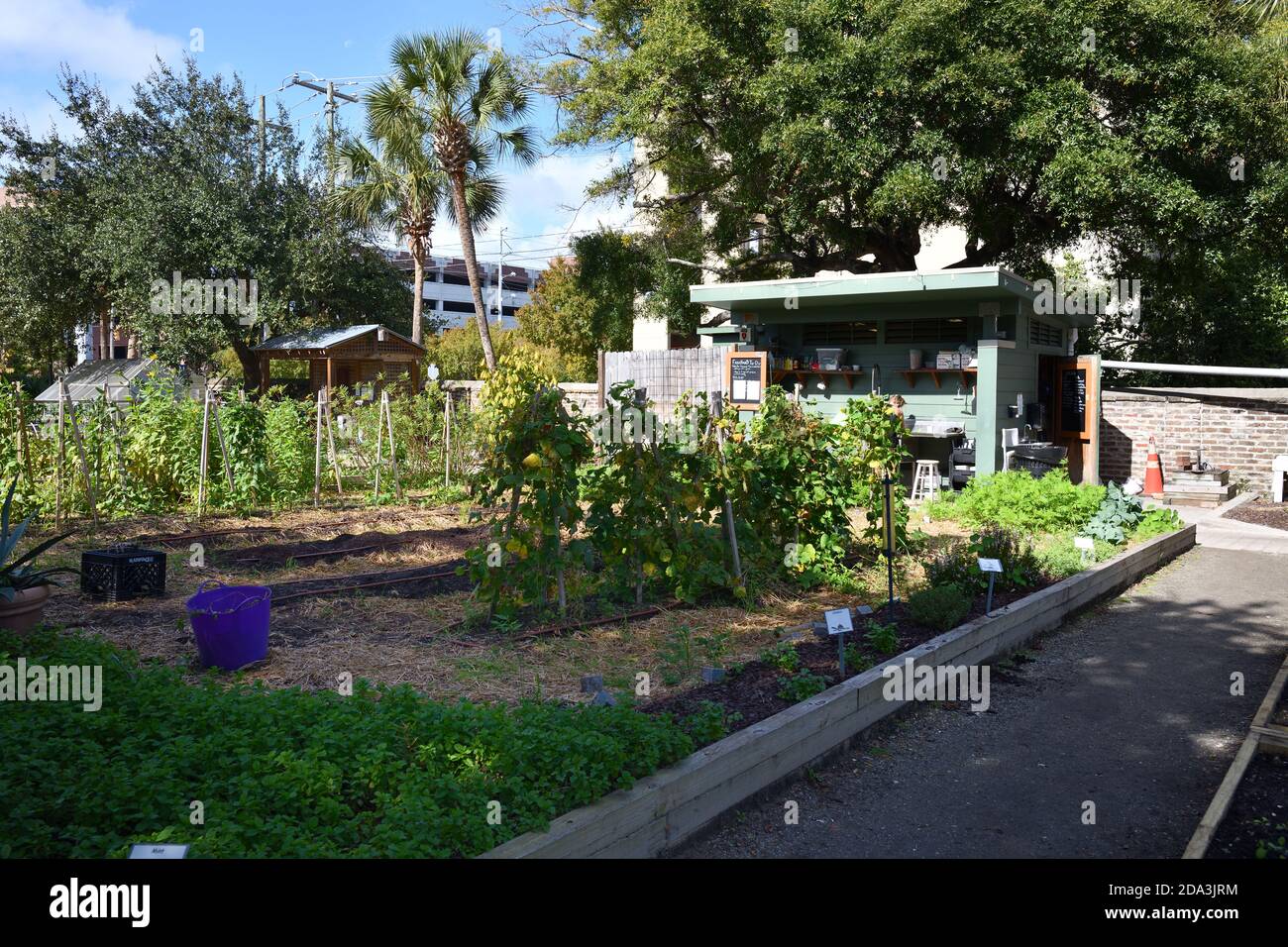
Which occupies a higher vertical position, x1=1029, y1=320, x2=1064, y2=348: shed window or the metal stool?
x1=1029, y1=320, x2=1064, y2=348: shed window

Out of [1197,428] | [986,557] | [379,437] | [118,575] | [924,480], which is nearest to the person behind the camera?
[118,575]

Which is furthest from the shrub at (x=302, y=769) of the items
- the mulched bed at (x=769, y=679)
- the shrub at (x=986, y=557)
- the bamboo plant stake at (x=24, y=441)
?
the bamboo plant stake at (x=24, y=441)

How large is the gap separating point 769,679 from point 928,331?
37.0ft

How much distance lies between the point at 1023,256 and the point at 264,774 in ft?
68.0

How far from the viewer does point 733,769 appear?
13.9 ft

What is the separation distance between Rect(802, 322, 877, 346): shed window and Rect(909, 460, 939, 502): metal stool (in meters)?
2.32

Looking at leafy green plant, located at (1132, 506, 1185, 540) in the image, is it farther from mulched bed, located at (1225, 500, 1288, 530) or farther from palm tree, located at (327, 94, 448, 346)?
palm tree, located at (327, 94, 448, 346)

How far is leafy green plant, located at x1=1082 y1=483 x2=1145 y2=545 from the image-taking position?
33.3ft

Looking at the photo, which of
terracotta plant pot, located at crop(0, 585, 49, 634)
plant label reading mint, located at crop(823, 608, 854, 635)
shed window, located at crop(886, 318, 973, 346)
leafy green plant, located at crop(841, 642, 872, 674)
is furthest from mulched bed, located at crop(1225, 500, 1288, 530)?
terracotta plant pot, located at crop(0, 585, 49, 634)

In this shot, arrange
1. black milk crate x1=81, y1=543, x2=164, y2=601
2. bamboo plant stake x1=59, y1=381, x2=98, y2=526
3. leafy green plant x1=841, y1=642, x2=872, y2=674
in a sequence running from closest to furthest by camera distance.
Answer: leafy green plant x1=841, y1=642, x2=872, y2=674 → black milk crate x1=81, y1=543, x2=164, y2=601 → bamboo plant stake x1=59, y1=381, x2=98, y2=526

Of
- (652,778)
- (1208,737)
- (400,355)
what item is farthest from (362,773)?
(400,355)

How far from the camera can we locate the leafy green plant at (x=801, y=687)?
5070 millimetres

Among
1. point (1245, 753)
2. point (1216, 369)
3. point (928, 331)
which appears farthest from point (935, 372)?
point (1245, 753)

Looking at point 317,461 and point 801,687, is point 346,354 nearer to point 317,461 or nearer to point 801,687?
point 317,461
